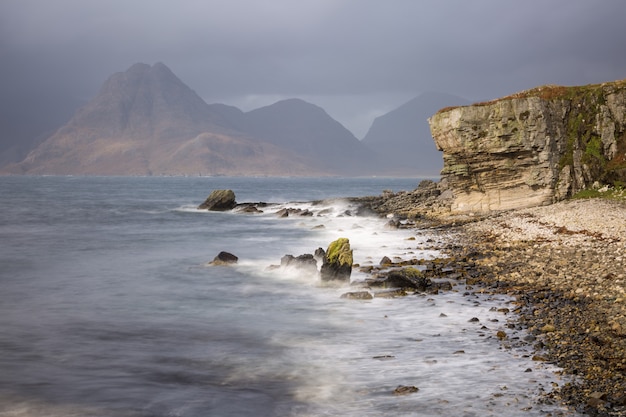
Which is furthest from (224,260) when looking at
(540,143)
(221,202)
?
(221,202)

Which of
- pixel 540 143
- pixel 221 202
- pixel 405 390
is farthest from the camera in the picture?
pixel 221 202

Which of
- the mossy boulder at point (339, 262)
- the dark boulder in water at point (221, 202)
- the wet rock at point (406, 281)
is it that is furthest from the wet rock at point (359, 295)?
the dark boulder in water at point (221, 202)

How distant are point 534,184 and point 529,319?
1071 inches

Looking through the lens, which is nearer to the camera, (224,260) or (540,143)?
(224,260)

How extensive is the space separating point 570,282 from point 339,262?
7831mm

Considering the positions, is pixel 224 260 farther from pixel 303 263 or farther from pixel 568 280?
pixel 568 280

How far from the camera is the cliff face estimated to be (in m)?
37.0

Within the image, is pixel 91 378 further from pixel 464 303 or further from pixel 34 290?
pixel 34 290

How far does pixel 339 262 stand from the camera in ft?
68.3

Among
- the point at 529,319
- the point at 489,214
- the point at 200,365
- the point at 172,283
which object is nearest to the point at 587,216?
the point at 489,214

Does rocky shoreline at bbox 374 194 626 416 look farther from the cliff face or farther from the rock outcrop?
the rock outcrop

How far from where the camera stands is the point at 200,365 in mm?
12406

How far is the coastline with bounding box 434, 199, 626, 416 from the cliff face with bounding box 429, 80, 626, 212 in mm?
4846

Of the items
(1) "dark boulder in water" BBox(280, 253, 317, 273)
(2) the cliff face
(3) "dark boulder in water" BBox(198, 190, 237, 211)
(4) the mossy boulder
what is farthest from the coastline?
(3) "dark boulder in water" BBox(198, 190, 237, 211)
